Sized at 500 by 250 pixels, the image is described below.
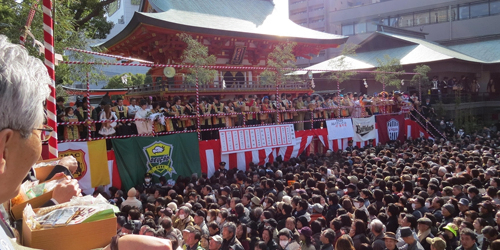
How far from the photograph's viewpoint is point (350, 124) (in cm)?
1507

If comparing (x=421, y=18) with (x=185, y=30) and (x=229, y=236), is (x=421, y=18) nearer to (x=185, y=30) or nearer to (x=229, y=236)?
(x=185, y=30)

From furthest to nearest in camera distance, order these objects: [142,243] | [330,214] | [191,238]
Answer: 1. [330,214]
2. [191,238]
3. [142,243]

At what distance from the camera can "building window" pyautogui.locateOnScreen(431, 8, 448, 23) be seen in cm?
3500

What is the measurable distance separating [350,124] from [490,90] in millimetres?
16775

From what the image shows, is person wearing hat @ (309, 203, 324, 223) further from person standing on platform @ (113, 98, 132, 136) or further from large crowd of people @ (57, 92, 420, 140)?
person standing on platform @ (113, 98, 132, 136)

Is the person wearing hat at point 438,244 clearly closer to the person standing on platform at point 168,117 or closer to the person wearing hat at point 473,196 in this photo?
the person wearing hat at point 473,196

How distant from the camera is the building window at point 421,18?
36.2 meters

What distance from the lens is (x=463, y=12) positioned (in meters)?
33.7

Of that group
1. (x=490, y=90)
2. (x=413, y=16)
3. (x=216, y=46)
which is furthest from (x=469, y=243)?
(x=413, y=16)

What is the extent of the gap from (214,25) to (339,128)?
7657 mm

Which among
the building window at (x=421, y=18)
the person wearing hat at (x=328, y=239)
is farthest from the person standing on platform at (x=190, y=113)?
the building window at (x=421, y=18)

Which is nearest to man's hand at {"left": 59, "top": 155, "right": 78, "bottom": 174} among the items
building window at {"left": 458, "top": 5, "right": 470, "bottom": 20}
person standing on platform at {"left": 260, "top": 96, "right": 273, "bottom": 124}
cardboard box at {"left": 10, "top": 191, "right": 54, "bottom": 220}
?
cardboard box at {"left": 10, "top": 191, "right": 54, "bottom": 220}

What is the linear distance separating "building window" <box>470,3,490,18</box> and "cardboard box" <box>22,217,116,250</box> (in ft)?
127

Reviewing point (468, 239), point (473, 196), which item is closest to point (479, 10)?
point (473, 196)
